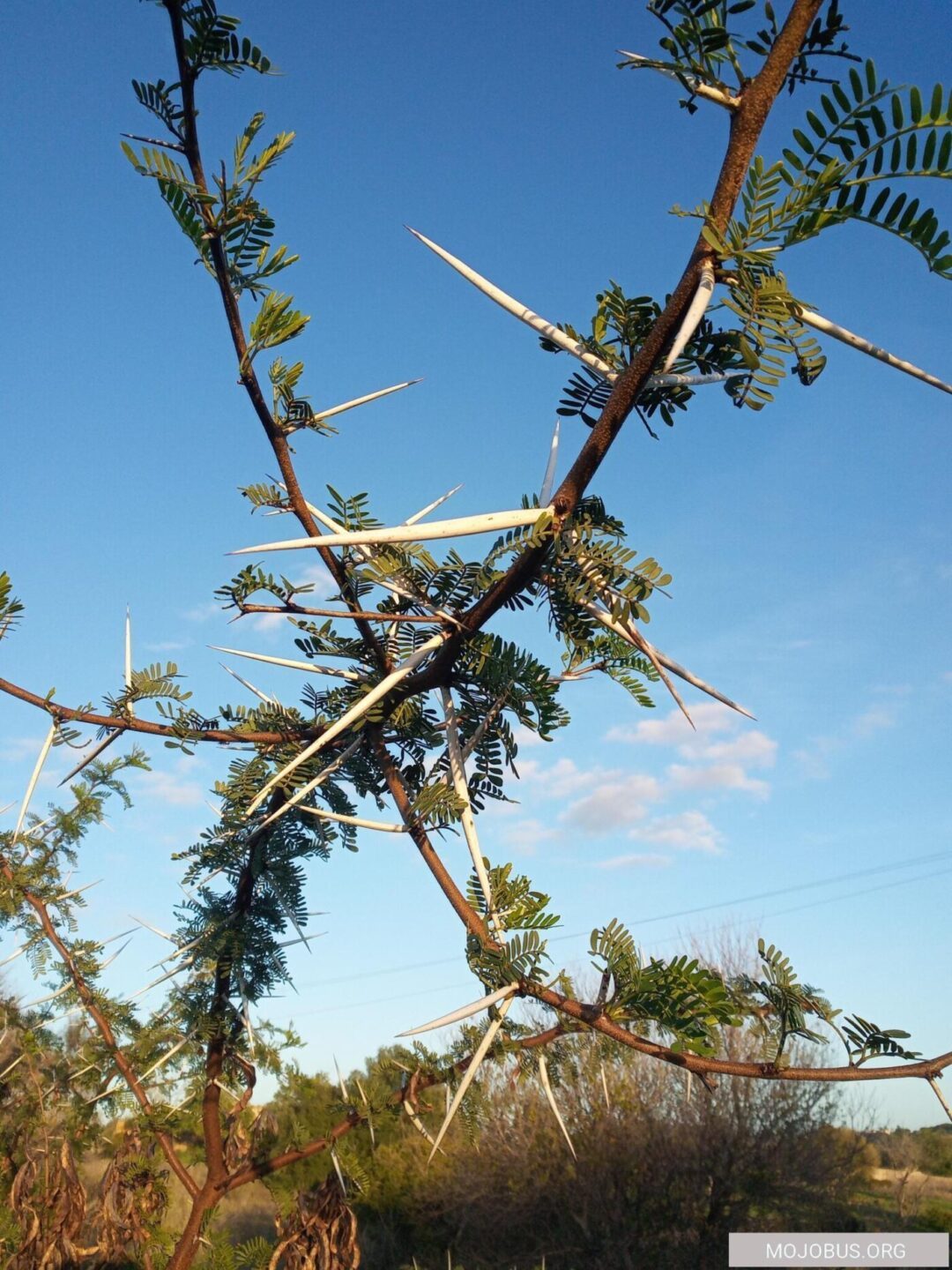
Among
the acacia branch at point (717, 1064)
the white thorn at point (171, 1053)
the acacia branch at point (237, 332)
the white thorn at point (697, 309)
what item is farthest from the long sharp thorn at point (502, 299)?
the white thorn at point (171, 1053)

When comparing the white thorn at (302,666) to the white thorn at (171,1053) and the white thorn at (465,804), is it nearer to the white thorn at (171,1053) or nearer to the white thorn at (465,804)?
the white thorn at (465,804)

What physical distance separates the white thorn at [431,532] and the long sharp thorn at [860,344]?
30 cm

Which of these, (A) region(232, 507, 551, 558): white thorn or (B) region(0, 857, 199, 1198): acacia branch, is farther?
(B) region(0, 857, 199, 1198): acacia branch

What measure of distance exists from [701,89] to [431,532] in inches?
16.9

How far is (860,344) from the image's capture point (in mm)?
→ 798

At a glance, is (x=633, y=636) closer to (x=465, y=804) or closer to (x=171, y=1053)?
(x=465, y=804)

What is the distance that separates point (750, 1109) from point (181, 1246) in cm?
1500

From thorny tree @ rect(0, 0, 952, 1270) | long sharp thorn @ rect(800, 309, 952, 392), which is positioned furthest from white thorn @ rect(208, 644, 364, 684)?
long sharp thorn @ rect(800, 309, 952, 392)

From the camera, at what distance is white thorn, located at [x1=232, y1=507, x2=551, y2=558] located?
89cm

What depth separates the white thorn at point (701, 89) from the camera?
2.53 ft

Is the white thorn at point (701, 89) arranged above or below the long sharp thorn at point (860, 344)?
above

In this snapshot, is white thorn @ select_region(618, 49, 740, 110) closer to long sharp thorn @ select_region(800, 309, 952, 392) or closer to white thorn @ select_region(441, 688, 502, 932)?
long sharp thorn @ select_region(800, 309, 952, 392)

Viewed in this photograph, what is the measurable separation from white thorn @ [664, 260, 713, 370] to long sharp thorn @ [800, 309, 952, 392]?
0.09 m

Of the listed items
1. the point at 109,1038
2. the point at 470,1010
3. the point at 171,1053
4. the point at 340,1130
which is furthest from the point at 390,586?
the point at 109,1038
